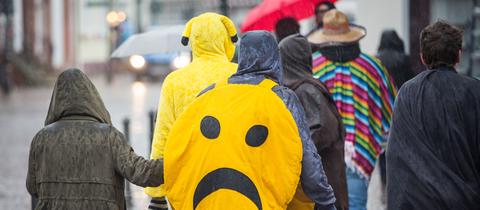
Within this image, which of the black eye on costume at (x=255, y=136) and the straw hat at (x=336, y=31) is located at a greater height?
the black eye on costume at (x=255, y=136)

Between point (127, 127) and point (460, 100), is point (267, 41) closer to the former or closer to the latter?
point (460, 100)

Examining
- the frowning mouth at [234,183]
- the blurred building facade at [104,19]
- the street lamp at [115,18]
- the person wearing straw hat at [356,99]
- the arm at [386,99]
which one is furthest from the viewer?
the street lamp at [115,18]

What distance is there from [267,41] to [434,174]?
1.07 m

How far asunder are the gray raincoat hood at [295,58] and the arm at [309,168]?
173cm

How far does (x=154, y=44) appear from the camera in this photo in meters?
10.3

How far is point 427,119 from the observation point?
19.4 ft

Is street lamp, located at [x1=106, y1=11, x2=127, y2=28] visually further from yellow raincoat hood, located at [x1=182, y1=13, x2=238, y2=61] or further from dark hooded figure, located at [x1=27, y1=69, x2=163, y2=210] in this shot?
dark hooded figure, located at [x1=27, y1=69, x2=163, y2=210]

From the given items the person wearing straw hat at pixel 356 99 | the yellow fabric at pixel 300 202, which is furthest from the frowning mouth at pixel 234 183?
the person wearing straw hat at pixel 356 99

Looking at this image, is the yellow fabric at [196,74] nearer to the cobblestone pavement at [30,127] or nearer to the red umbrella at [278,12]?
the red umbrella at [278,12]

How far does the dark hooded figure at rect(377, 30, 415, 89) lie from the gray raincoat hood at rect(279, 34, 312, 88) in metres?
3.55

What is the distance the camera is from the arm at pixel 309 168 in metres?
5.87

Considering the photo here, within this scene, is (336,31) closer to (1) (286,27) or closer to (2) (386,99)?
(2) (386,99)

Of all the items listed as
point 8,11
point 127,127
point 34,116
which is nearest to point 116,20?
point 8,11

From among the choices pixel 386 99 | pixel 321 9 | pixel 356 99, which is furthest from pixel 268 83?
pixel 321 9
